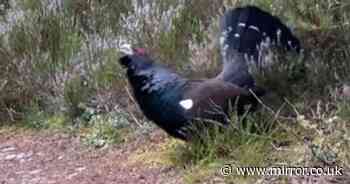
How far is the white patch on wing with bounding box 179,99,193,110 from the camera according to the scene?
408 cm

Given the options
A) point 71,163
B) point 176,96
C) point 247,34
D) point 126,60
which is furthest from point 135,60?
point 71,163

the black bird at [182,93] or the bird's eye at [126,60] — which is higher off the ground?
the bird's eye at [126,60]

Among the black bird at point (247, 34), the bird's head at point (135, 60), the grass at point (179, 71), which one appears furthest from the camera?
the black bird at point (247, 34)

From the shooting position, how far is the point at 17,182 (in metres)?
4.51

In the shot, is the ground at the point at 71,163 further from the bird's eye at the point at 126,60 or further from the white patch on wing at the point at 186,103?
the bird's eye at the point at 126,60

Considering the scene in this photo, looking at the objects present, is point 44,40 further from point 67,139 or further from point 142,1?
point 67,139

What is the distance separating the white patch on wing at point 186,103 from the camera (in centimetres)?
408

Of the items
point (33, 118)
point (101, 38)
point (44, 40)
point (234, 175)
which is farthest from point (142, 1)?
point (234, 175)

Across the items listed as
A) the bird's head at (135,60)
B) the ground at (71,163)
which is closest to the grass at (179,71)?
the ground at (71,163)

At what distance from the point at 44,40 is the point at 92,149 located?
1746 millimetres

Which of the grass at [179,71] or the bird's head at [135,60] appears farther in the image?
the bird's head at [135,60]

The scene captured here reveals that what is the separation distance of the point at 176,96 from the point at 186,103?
8cm

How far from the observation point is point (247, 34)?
472cm

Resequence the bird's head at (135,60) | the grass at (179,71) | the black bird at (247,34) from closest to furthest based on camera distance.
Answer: the grass at (179,71)
the bird's head at (135,60)
the black bird at (247,34)
